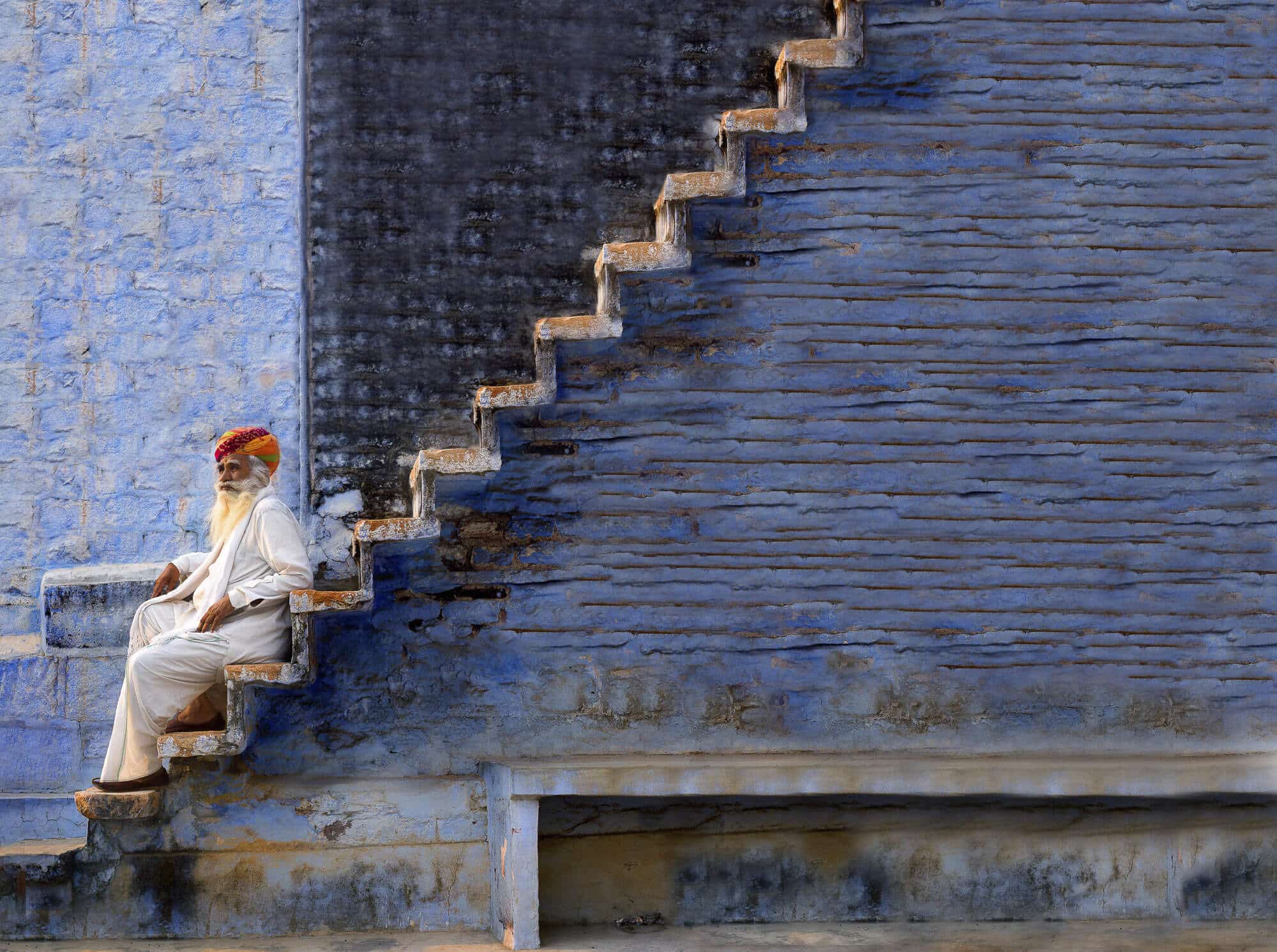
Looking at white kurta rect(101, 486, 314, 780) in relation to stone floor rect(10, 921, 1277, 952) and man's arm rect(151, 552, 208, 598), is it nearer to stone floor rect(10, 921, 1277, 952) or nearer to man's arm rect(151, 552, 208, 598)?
man's arm rect(151, 552, 208, 598)

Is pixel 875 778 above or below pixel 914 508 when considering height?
below

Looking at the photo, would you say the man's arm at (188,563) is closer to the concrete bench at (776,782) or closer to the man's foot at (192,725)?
the man's foot at (192,725)

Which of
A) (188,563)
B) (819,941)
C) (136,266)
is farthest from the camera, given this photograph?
(136,266)

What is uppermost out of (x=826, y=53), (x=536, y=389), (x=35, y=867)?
A: (x=826, y=53)

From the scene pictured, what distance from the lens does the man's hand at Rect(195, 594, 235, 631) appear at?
6809 mm

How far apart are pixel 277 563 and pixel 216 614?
1.07 feet

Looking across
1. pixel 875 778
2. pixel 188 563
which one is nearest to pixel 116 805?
pixel 188 563

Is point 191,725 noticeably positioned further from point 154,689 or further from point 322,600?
point 322,600

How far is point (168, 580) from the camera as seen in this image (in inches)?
284

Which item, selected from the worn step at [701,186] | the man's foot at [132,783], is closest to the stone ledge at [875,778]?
the man's foot at [132,783]

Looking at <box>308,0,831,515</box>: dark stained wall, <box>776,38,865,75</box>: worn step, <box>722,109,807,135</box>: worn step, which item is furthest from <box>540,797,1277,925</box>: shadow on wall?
<box>776,38,865,75</box>: worn step

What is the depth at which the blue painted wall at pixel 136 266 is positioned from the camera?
7777 mm

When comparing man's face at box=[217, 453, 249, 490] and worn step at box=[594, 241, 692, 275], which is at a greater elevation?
worn step at box=[594, 241, 692, 275]

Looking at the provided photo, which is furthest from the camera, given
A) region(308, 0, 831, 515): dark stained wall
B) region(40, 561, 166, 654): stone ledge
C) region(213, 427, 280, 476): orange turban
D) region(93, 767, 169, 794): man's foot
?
region(308, 0, 831, 515): dark stained wall
